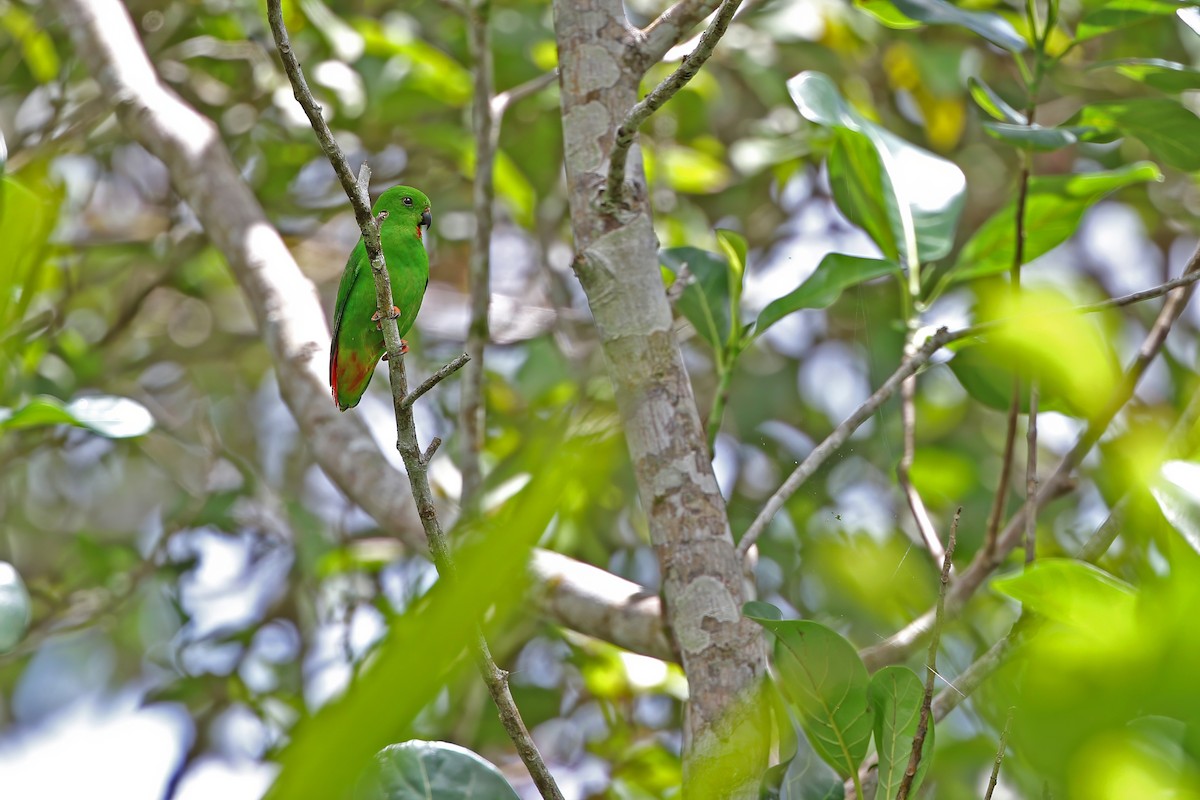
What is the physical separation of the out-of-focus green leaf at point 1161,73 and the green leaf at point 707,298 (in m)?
0.83

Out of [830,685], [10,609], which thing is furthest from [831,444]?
[10,609]

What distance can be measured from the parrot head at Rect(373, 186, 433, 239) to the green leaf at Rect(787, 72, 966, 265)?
780 millimetres

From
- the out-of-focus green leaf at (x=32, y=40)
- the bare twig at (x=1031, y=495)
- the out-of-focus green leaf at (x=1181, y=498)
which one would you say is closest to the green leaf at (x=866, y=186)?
the bare twig at (x=1031, y=495)

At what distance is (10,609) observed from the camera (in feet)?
4.95

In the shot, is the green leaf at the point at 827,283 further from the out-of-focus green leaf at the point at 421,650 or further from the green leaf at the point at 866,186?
the out-of-focus green leaf at the point at 421,650

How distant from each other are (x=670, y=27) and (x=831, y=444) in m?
Answer: 0.75

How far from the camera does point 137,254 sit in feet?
13.8

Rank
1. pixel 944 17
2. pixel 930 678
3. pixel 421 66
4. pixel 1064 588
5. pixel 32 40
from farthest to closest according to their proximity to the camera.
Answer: pixel 32 40
pixel 421 66
pixel 944 17
pixel 930 678
pixel 1064 588

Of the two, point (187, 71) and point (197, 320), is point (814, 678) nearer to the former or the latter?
point (187, 71)

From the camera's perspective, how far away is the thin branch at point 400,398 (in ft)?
3.76

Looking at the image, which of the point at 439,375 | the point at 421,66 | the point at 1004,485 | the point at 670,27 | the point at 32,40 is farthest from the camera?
the point at 32,40

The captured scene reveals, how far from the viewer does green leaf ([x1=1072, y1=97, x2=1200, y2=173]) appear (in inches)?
79.4

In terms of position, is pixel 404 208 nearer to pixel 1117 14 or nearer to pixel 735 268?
pixel 735 268

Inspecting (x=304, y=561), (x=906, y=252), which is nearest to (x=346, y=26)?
(x=304, y=561)
